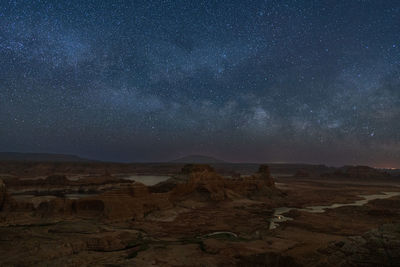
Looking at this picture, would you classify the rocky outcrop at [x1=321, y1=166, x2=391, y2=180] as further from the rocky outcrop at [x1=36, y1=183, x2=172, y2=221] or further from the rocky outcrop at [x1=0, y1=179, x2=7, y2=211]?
the rocky outcrop at [x1=0, y1=179, x2=7, y2=211]

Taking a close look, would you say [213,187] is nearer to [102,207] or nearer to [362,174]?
[102,207]

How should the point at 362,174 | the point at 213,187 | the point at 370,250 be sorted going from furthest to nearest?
the point at 362,174
the point at 213,187
the point at 370,250

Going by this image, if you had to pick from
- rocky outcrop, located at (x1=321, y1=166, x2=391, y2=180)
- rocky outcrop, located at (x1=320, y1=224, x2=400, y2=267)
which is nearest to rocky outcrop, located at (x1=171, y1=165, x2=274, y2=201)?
rocky outcrop, located at (x1=320, y1=224, x2=400, y2=267)

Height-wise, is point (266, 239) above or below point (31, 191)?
above

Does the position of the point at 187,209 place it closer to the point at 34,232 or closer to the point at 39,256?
the point at 34,232

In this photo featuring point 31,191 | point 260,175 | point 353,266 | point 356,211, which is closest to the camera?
point 353,266

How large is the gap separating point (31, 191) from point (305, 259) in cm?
4864

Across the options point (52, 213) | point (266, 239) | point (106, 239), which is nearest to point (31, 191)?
point (52, 213)

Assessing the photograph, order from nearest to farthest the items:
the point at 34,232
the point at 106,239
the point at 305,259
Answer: the point at 305,259 < the point at 106,239 < the point at 34,232

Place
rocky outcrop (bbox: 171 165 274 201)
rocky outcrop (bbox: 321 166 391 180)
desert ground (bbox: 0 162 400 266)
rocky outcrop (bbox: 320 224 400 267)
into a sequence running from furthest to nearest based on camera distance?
rocky outcrop (bbox: 321 166 391 180) → rocky outcrop (bbox: 171 165 274 201) → desert ground (bbox: 0 162 400 266) → rocky outcrop (bbox: 320 224 400 267)

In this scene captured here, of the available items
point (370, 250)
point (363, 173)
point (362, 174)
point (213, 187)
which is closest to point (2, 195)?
point (213, 187)

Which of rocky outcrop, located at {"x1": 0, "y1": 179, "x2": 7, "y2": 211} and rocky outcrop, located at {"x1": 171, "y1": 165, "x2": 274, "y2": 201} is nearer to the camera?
rocky outcrop, located at {"x1": 0, "y1": 179, "x2": 7, "y2": 211}

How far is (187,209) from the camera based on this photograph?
29297 mm

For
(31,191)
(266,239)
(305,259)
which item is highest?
(305,259)
